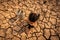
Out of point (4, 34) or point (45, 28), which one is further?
point (45, 28)

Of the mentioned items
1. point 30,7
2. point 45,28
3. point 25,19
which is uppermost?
point 30,7

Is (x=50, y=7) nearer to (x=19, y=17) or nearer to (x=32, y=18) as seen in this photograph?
(x=32, y=18)

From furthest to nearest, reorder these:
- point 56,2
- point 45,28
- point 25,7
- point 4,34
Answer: point 56,2 → point 25,7 → point 45,28 → point 4,34

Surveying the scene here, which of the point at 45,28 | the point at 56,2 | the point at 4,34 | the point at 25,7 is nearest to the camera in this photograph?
the point at 4,34

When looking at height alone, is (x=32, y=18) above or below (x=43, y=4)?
below

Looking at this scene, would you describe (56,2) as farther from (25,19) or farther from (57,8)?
(25,19)

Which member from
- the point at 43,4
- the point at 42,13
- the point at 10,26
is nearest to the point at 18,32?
the point at 10,26
